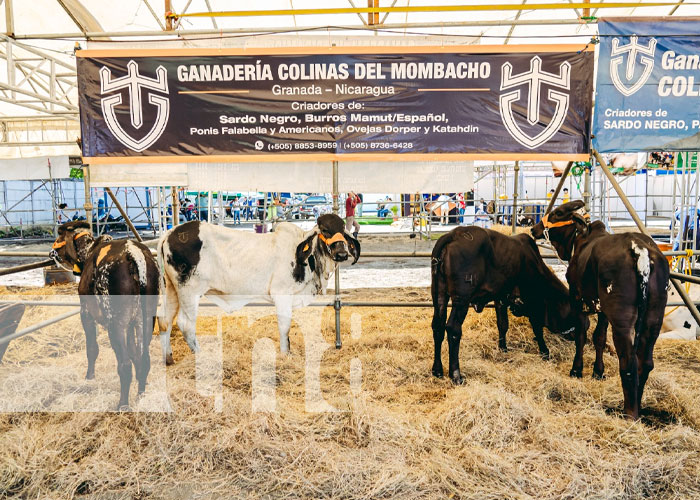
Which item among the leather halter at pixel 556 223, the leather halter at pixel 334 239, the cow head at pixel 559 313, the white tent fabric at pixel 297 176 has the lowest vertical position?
the cow head at pixel 559 313

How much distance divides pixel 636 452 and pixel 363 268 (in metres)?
9.05

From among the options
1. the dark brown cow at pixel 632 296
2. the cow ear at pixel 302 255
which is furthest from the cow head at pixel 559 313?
the cow ear at pixel 302 255

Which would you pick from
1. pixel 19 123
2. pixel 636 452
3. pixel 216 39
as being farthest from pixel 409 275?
pixel 19 123

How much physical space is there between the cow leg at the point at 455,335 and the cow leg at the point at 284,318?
1.66m

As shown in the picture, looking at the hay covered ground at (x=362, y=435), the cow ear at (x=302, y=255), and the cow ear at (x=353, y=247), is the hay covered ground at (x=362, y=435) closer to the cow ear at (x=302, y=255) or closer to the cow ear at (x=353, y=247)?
the cow ear at (x=302, y=255)

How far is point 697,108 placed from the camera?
17.5 ft

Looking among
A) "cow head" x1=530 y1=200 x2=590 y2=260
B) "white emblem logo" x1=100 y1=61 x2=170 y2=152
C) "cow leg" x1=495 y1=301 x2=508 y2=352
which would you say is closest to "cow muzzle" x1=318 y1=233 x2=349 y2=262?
"cow leg" x1=495 y1=301 x2=508 y2=352

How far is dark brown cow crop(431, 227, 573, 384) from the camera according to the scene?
477cm

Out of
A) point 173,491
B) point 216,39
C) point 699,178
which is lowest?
point 173,491

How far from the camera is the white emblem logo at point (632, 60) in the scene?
5309mm

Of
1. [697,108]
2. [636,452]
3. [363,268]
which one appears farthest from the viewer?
[363,268]

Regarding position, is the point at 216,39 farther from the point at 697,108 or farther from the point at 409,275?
the point at 409,275

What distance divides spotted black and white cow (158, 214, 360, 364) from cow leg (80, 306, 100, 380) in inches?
27.2

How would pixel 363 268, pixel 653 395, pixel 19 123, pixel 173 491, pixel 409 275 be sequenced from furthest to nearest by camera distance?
pixel 19 123, pixel 363 268, pixel 409 275, pixel 653 395, pixel 173 491
